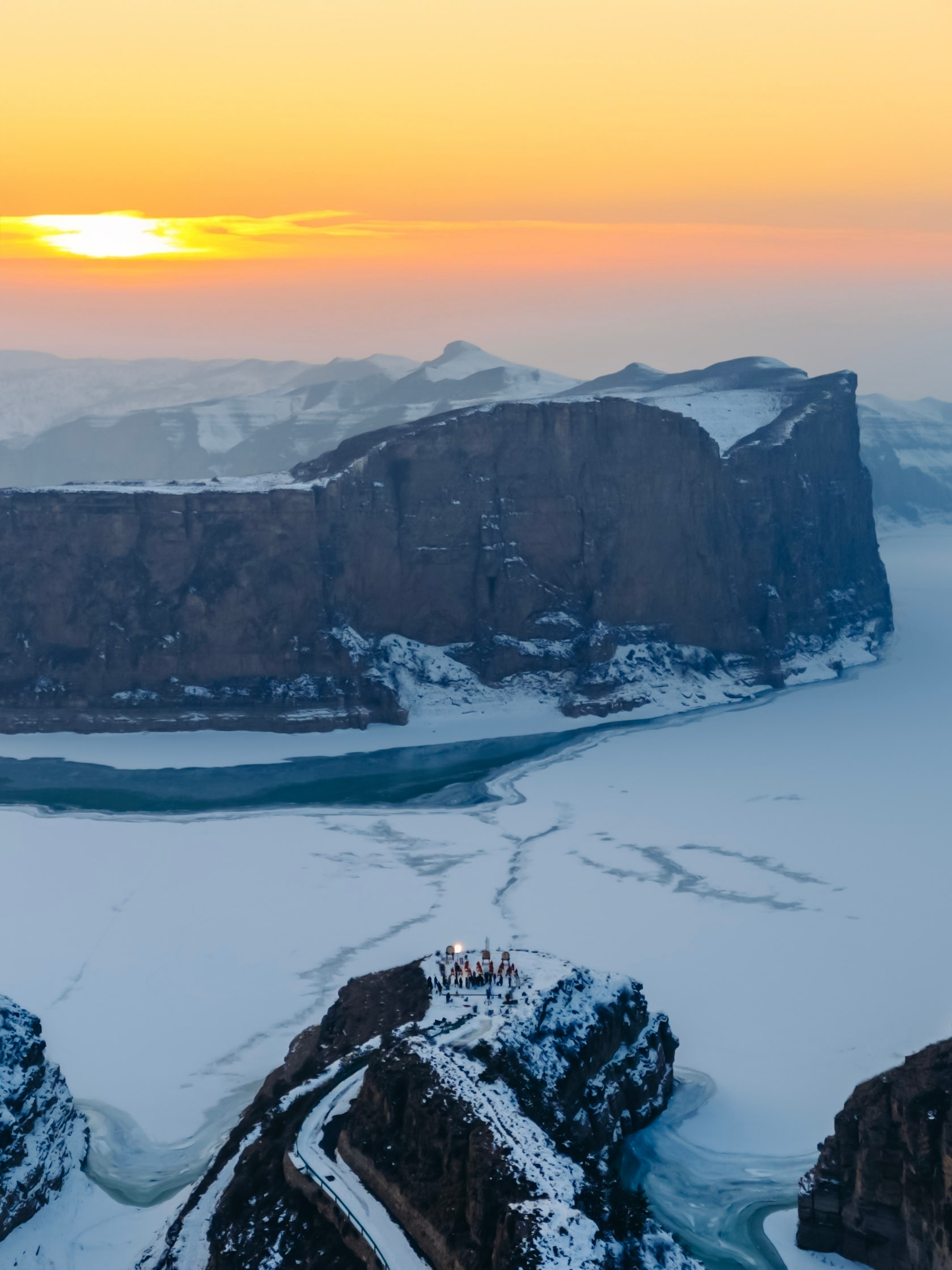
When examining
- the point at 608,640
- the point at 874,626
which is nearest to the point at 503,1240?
the point at 608,640

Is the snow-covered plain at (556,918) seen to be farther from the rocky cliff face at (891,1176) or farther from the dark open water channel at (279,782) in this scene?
the rocky cliff face at (891,1176)

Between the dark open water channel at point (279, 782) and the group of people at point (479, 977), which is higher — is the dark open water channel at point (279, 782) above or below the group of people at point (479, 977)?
below

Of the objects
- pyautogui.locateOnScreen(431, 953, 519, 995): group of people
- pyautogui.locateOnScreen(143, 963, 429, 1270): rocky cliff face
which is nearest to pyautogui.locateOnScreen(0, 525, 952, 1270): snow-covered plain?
pyautogui.locateOnScreen(143, 963, 429, 1270): rocky cliff face

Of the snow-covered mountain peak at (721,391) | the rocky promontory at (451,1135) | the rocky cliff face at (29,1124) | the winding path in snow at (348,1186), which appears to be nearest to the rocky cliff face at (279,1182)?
the rocky promontory at (451,1135)

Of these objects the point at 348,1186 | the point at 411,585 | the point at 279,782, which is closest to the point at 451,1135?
the point at 348,1186

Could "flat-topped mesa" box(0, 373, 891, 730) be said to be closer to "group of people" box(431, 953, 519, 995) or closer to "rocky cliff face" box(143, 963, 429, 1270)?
"rocky cliff face" box(143, 963, 429, 1270)

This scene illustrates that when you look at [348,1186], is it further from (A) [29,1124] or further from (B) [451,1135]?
(A) [29,1124]

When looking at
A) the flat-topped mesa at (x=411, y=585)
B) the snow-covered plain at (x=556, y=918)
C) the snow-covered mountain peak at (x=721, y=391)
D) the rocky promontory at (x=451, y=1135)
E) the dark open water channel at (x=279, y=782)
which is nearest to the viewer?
the rocky promontory at (x=451, y=1135)
